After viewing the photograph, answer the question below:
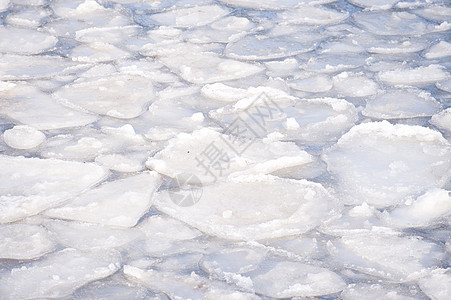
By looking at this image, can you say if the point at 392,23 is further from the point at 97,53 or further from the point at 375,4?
the point at 97,53

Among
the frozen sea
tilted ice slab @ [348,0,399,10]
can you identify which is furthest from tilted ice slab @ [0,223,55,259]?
tilted ice slab @ [348,0,399,10]

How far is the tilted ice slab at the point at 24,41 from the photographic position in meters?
3.46

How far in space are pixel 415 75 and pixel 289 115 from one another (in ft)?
2.33

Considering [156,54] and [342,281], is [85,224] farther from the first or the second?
[156,54]

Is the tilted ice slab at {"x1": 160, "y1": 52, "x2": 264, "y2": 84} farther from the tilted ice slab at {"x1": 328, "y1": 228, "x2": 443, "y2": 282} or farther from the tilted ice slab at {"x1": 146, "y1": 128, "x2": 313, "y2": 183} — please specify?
the tilted ice slab at {"x1": 328, "y1": 228, "x2": 443, "y2": 282}

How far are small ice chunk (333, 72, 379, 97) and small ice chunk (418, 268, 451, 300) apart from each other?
1265 millimetres

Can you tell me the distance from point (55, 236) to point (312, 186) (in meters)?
0.84

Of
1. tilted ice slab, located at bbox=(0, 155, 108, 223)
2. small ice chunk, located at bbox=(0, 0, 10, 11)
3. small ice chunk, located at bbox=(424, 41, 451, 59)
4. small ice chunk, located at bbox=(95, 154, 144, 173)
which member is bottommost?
small ice chunk, located at bbox=(0, 0, 10, 11)

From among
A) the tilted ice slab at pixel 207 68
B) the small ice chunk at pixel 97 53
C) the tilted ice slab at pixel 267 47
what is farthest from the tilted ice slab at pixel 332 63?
the small ice chunk at pixel 97 53

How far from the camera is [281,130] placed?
2.74 meters

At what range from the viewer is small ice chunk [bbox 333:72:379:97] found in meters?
3.04

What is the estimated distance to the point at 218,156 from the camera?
99.1 inches

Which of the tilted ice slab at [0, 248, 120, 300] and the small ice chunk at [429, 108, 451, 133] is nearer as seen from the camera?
the tilted ice slab at [0, 248, 120, 300]

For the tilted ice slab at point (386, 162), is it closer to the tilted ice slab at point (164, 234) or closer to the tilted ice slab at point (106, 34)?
the tilted ice slab at point (164, 234)
